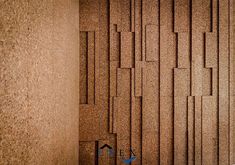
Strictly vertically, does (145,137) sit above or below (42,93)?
below

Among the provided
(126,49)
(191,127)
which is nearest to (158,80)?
(126,49)

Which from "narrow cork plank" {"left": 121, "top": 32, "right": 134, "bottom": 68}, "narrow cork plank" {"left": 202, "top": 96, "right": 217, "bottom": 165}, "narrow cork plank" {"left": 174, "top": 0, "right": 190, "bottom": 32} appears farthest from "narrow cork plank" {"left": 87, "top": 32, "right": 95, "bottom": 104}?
"narrow cork plank" {"left": 202, "top": 96, "right": 217, "bottom": 165}

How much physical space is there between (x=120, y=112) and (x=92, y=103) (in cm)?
30

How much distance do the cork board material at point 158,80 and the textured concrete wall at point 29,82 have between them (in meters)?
1.06

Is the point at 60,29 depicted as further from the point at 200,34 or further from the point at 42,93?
the point at 200,34

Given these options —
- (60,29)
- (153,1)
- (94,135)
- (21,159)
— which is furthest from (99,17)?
(21,159)

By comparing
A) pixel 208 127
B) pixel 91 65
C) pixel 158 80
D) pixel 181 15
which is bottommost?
pixel 208 127

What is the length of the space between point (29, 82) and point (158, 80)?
68.0 inches

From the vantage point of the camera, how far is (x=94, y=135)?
7.47 ft

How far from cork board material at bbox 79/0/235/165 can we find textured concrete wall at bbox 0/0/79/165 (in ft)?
3.47

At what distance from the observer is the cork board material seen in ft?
7.48

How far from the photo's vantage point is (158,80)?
2.33m

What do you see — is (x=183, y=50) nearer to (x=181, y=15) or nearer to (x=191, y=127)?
(x=181, y=15)

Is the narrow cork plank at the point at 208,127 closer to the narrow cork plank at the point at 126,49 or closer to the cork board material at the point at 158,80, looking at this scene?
the cork board material at the point at 158,80
